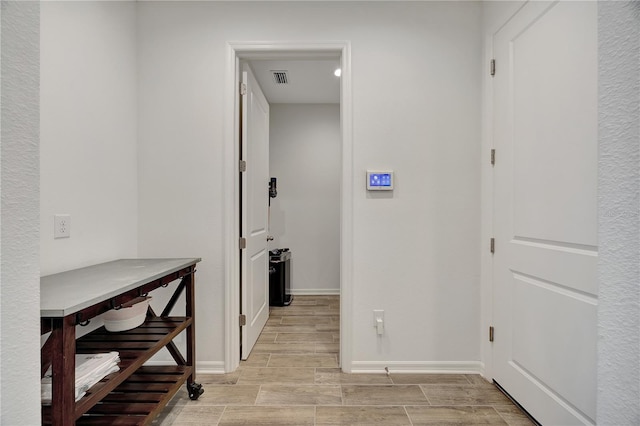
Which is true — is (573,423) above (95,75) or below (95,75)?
below

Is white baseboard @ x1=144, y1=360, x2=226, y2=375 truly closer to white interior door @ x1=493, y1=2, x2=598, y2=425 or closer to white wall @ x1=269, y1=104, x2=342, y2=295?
white interior door @ x1=493, y1=2, x2=598, y2=425

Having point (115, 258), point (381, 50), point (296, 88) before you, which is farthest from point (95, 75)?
point (296, 88)

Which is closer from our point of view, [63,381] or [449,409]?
[63,381]

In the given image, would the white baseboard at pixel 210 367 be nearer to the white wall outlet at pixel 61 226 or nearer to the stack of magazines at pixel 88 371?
the stack of magazines at pixel 88 371

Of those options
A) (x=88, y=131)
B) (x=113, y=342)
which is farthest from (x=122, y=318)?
(x=88, y=131)

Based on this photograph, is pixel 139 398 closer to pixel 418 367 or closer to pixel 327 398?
pixel 327 398

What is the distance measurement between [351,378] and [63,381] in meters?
1.67

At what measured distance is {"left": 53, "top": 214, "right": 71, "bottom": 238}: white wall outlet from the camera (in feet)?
5.33

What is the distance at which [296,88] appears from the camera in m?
3.97

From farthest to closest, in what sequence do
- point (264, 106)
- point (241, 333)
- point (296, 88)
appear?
point (296, 88) → point (264, 106) → point (241, 333)

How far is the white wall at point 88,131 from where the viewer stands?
5.26 ft

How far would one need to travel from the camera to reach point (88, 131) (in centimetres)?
186

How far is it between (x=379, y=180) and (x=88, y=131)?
1789mm

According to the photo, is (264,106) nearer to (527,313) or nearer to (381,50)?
(381,50)
